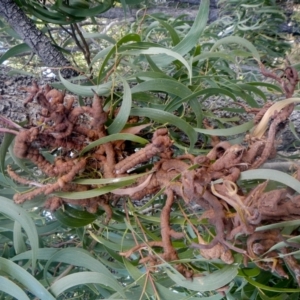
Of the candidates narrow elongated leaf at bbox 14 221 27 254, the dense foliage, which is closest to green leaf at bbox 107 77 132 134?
the dense foliage

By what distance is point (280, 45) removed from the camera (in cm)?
156

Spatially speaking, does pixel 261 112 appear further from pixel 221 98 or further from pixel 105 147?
pixel 221 98

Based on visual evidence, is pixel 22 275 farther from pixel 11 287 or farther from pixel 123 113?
pixel 123 113

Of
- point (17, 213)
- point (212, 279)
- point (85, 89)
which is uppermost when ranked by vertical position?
point (85, 89)

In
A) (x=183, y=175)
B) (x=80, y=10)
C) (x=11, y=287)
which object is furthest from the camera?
(x=80, y=10)

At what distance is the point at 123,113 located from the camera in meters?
0.46

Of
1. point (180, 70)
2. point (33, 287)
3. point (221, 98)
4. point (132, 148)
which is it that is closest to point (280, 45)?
point (221, 98)

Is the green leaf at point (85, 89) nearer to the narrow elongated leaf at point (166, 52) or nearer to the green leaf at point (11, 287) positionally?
the narrow elongated leaf at point (166, 52)

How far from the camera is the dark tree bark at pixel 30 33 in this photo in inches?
24.0

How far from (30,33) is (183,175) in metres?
0.37

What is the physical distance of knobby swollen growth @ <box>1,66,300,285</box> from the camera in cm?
40

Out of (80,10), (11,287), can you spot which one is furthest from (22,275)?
→ (80,10)

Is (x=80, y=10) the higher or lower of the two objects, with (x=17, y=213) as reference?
higher

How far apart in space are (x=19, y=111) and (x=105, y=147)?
0.18 metres
